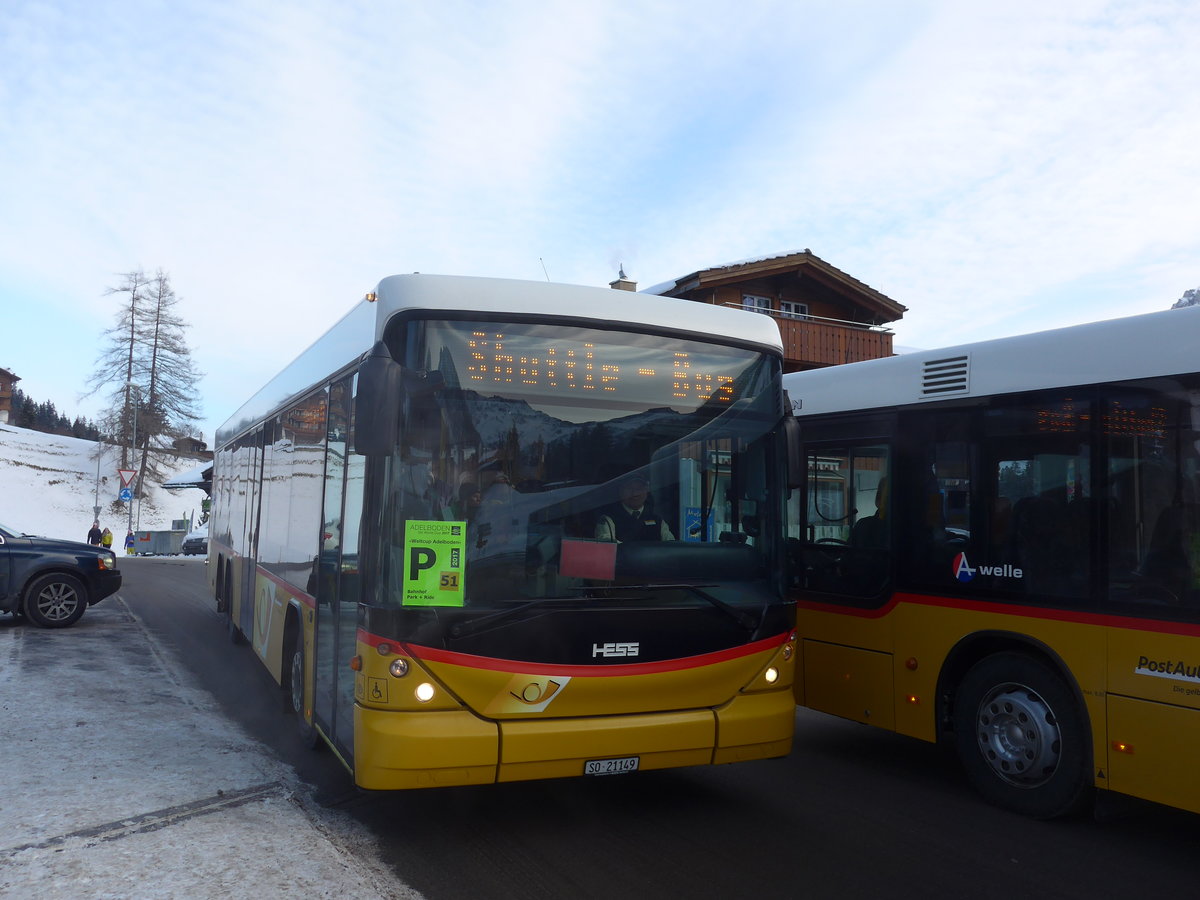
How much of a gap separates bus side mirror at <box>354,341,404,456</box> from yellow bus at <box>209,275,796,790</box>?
0.03 ft

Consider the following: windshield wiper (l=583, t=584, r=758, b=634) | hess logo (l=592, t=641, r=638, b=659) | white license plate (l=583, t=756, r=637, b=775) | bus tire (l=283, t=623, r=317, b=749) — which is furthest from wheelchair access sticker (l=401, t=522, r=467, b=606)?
bus tire (l=283, t=623, r=317, b=749)

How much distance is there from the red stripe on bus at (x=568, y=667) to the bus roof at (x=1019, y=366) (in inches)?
87.1

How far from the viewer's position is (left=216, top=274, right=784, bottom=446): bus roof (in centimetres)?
520

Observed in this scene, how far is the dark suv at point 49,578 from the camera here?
533 inches

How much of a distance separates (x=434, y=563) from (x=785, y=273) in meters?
25.4

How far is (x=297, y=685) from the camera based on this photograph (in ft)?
24.1

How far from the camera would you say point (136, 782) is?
6.12 m

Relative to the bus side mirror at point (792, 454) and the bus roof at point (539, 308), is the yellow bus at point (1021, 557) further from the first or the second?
the bus roof at point (539, 308)

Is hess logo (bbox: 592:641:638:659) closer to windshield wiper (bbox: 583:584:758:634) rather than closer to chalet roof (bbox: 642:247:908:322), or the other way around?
windshield wiper (bbox: 583:584:758:634)

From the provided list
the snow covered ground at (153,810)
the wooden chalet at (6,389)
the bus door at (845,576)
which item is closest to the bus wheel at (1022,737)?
the bus door at (845,576)

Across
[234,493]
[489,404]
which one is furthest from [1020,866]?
[234,493]

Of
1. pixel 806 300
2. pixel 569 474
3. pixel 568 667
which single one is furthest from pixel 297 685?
pixel 806 300

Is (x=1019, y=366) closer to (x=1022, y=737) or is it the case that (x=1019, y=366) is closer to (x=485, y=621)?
(x=1022, y=737)

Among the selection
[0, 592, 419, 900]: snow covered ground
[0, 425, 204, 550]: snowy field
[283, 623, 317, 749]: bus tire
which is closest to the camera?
[0, 592, 419, 900]: snow covered ground
